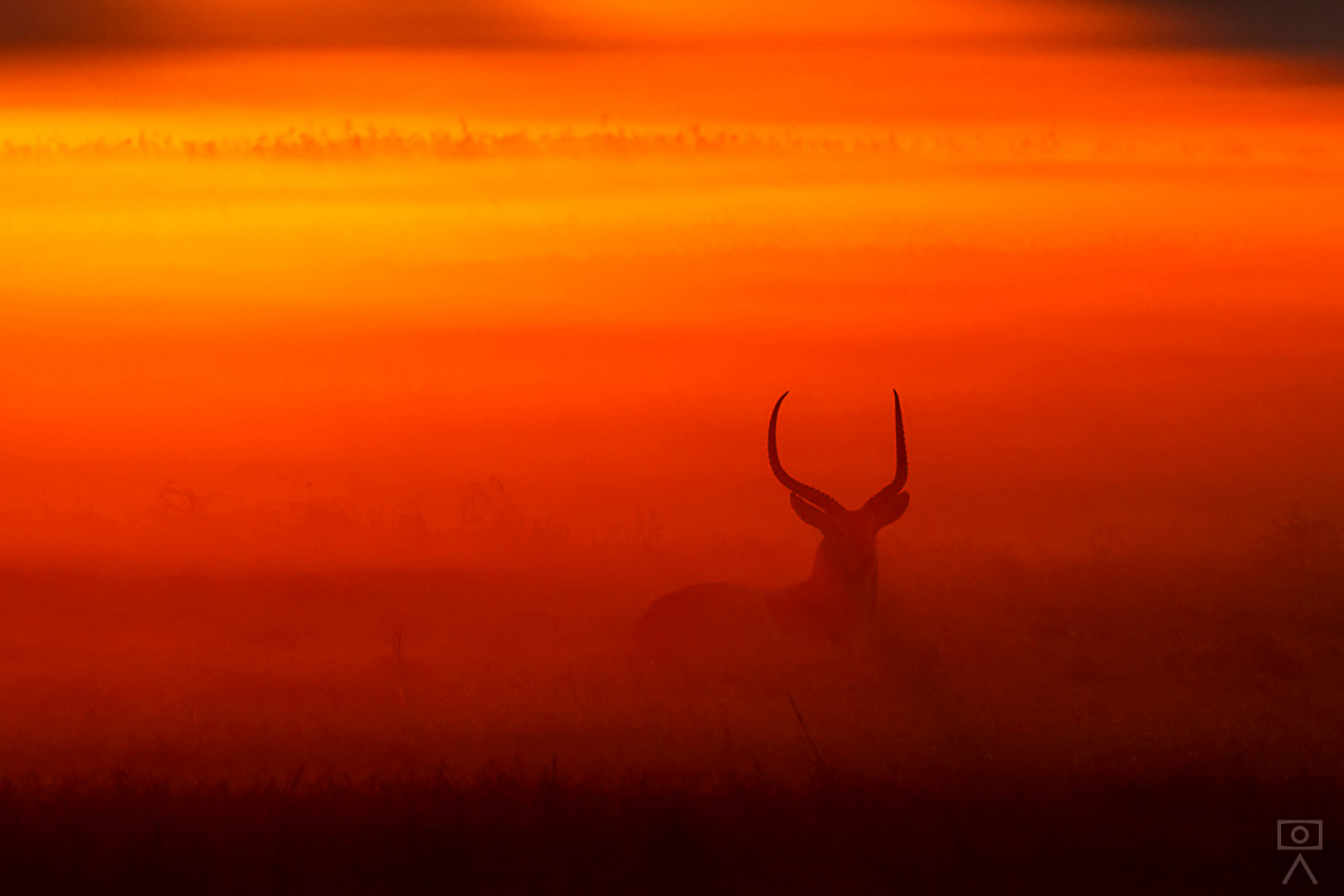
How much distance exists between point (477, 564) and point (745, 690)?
3717mm

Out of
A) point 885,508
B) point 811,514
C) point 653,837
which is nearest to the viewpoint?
point 653,837

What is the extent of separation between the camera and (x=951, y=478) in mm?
14453

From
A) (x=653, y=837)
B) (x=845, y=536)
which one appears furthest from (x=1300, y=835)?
(x=845, y=536)

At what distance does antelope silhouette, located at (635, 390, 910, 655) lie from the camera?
29.9ft

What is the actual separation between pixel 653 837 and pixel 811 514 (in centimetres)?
373

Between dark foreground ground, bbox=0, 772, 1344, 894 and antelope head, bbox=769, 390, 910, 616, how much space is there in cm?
286

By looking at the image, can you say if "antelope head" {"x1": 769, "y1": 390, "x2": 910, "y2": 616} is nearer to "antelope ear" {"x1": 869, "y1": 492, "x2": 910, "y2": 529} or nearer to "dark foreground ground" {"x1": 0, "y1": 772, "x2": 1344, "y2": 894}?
"antelope ear" {"x1": 869, "y1": 492, "x2": 910, "y2": 529}

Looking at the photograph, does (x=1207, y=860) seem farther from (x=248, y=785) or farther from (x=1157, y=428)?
(x=1157, y=428)

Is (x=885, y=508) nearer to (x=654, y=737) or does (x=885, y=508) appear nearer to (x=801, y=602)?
(x=801, y=602)

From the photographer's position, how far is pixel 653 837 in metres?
5.85

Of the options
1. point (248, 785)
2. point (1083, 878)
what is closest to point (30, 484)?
point (248, 785)

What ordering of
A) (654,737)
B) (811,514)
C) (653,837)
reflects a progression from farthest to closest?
(811,514) < (654,737) < (653,837)

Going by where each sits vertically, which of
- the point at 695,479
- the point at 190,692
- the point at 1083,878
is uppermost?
the point at 695,479

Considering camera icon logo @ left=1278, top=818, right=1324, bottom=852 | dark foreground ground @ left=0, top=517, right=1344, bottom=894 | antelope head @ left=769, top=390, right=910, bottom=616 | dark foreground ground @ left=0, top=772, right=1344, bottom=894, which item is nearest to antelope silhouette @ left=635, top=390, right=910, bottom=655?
antelope head @ left=769, top=390, right=910, bottom=616
